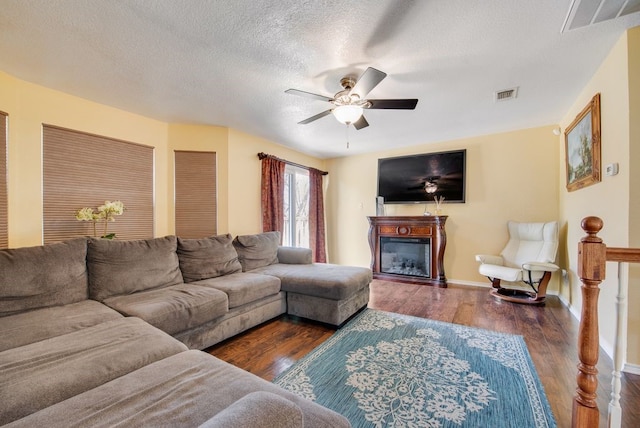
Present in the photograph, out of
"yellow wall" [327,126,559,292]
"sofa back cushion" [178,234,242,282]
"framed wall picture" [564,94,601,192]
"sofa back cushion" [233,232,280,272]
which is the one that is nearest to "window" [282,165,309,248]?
"sofa back cushion" [233,232,280,272]

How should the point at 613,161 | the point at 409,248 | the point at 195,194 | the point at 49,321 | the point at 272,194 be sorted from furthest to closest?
the point at 409,248, the point at 272,194, the point at 195,194, the point at 613,161, the point at 49,321

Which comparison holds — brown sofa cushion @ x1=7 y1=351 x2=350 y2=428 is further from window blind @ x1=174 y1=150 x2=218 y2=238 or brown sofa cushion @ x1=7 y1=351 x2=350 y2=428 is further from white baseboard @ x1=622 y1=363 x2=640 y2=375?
window blind @ x1=174 y1=150 x2=218 y2=238

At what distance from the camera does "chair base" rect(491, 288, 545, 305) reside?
3.35 meters

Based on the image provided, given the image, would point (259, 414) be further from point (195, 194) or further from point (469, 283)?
point (469, 283)

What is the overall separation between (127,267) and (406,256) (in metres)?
4.14

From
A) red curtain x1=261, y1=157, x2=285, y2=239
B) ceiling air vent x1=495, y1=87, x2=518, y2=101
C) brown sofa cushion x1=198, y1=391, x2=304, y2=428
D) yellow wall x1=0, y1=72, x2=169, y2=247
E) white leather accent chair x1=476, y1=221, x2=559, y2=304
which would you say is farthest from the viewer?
red curtain x1=261, y1=157, x2=285, y2=239

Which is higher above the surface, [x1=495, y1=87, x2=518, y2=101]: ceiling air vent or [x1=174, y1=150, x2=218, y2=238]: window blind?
[x1=495, y1=87, x2=518, y2=101]: ceiling air vent

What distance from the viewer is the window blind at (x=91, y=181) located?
8.55 feet

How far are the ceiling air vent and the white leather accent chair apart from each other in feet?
6.07

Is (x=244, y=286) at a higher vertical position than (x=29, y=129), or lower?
lower

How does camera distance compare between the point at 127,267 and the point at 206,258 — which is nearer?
the point at 127,267

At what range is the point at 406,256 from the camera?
15.9 feet

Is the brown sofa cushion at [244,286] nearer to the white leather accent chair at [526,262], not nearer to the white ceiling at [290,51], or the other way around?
the white ceiling at [290,51]

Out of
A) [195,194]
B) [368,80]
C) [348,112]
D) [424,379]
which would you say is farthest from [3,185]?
[424,379]
